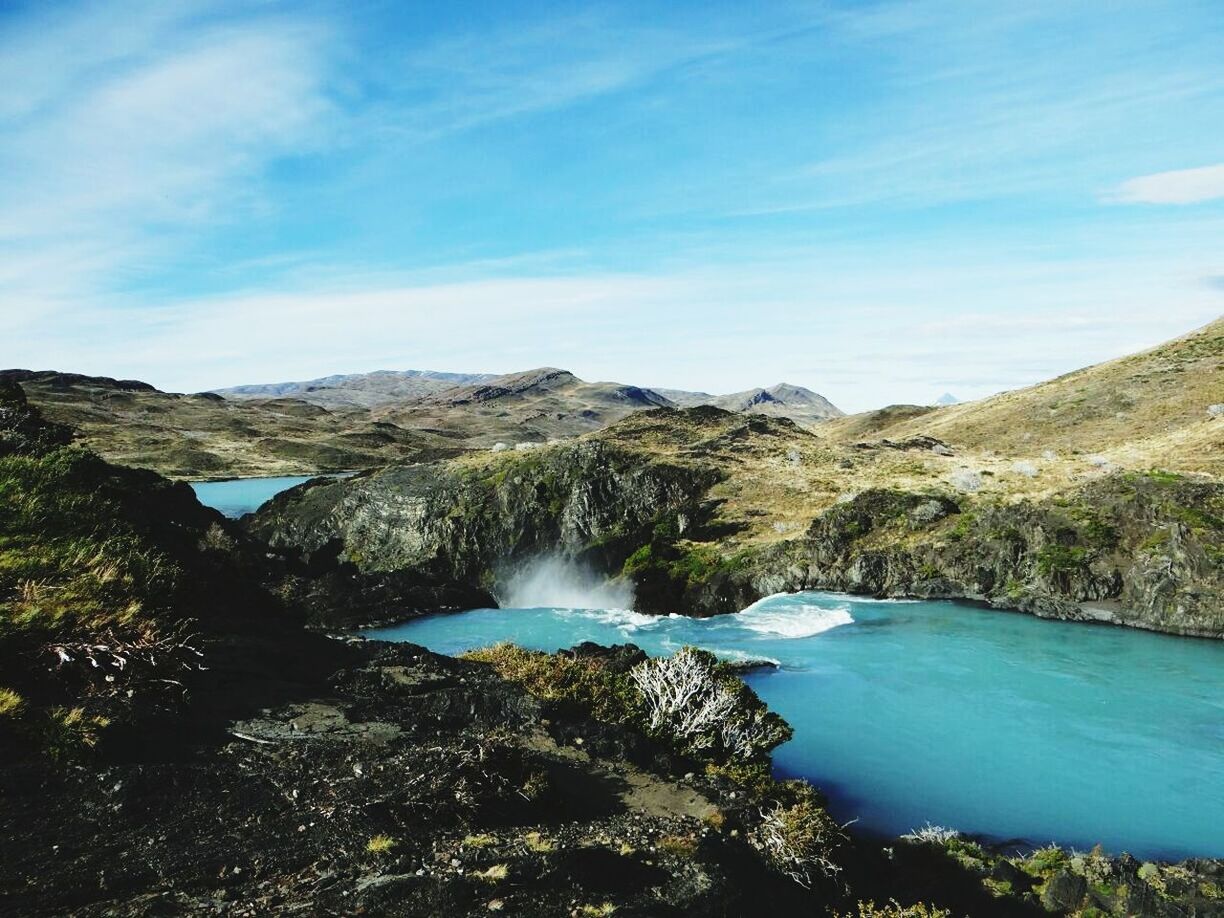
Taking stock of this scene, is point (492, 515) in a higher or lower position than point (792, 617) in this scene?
higher

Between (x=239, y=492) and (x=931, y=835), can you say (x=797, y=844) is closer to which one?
(x=931, y=835)

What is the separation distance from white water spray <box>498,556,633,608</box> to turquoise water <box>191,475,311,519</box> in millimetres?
48724

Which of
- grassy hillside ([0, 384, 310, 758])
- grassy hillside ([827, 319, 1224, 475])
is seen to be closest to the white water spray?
grassy hillside ([0, 384, 310, 758])

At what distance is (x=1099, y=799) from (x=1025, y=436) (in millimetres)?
76157

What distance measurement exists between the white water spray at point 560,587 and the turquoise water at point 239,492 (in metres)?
48.7

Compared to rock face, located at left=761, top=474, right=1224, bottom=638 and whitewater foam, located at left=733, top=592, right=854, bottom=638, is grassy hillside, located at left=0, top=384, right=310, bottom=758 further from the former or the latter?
rock face, located at left=761, top=474, right=1224, bottom=638

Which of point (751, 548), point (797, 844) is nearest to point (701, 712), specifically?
point (797, 844)

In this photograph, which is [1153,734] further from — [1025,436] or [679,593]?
[1025,436]

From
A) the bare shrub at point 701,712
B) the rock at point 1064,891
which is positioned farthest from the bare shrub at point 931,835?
the bare shrub at point 701,712

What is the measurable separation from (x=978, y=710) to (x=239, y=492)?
12457cm

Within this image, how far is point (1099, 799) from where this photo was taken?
25.1 metres

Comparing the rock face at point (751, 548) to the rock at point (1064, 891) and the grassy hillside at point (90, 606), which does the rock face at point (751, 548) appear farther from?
the grassy hillside at point (90, 606)

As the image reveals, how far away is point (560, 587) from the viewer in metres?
61.0

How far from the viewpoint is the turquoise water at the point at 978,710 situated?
24375mm
